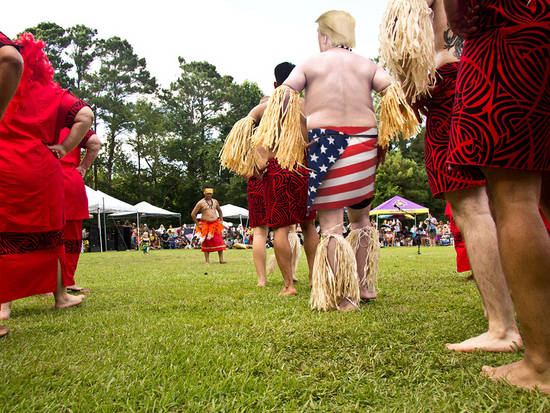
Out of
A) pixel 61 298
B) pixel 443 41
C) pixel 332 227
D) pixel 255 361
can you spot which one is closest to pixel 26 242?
pixel 61 298

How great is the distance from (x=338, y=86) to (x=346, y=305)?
1705 millimetres

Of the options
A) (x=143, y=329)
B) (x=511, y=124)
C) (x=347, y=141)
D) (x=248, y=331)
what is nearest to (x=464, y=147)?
(x=511, y=124)

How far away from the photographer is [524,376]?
4.65 feet

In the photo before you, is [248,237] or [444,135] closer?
[444,135]

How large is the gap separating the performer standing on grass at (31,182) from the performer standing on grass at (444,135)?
258 centimetres

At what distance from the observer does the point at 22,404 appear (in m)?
1.40

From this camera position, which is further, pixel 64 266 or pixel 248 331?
pixel 64 266

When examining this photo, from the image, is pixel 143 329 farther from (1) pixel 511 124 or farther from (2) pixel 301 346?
(1) pixel 511 124

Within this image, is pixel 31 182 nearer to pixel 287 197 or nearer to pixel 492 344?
pixel 287 197

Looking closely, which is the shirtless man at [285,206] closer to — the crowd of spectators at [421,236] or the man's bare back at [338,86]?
the man's bare back at [338,86]

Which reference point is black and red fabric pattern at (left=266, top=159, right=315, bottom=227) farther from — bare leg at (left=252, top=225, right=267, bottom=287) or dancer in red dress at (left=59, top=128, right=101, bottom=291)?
dancer in red dress at (left=59, top=128, right=101, bottom=291)

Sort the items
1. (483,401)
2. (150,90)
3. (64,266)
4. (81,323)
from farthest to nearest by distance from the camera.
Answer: (150,90) < (64,266) < (81,323) < (483,401)

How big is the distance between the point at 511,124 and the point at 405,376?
3.28 feet

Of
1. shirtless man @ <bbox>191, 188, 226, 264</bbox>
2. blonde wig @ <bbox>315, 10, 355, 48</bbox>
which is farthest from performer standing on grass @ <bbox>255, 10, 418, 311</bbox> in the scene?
shirtless man @ <bbox>191, 188, 226, 264</bbox>
